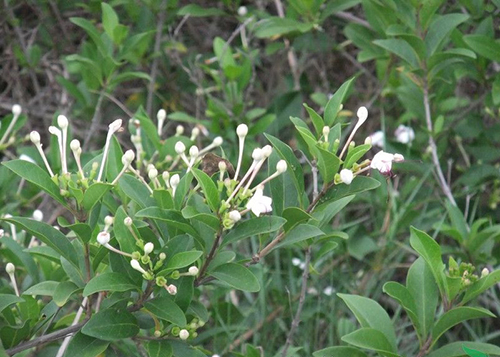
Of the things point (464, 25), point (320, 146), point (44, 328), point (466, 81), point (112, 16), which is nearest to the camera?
point (320, 146)

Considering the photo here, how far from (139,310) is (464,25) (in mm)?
1915

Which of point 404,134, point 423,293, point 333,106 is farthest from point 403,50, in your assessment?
point 423,293

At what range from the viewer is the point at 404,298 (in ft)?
5.87

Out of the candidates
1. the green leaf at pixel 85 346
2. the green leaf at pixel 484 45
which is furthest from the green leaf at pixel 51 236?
→ the green leaf at pixel 484 45

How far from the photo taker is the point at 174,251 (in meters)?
1.64

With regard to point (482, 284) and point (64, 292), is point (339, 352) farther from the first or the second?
point (64, 292)

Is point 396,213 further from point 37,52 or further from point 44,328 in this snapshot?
point 37,52

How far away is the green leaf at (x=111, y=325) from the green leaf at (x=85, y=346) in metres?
0.05

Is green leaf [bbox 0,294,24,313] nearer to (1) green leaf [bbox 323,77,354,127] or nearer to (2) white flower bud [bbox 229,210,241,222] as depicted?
(2) white flower bud [bbox 229,210,241,222]

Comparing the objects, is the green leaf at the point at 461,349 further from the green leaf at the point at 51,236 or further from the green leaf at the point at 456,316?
the green leaf at the point at 51,236

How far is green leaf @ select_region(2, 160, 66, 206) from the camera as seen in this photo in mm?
1589

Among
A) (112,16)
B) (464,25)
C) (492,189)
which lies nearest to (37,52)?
(112,16)

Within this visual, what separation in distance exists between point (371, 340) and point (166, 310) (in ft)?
1.45

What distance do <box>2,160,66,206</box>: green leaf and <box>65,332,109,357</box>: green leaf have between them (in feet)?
0.97
